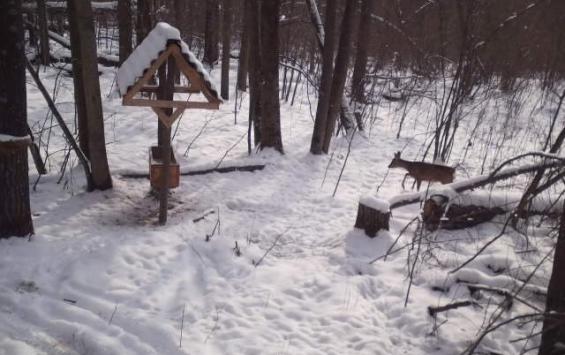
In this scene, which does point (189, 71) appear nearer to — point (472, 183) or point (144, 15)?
point (472, 183)

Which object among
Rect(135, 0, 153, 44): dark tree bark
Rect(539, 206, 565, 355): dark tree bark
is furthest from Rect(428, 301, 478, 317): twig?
Rect(135, 0, 153, 44): dark tree bark

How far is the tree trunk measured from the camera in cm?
777

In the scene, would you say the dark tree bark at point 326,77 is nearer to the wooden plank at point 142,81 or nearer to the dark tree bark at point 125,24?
the wooden plank at point 142,81

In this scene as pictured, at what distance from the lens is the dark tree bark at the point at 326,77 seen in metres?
8.15

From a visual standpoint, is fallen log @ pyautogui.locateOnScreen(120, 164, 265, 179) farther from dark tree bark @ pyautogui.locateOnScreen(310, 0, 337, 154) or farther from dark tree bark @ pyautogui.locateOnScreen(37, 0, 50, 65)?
dark tree bark @ pyautogui.locateOnScreen(37, 0, 50, 65)

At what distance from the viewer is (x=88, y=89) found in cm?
532

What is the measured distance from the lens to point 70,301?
3.65 metres

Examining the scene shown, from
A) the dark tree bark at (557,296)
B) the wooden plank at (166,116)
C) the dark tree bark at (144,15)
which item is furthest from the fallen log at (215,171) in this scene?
the dark tree bark at (557,296)

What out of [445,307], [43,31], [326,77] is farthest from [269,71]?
[43,31]

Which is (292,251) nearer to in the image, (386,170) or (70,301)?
(70,301)

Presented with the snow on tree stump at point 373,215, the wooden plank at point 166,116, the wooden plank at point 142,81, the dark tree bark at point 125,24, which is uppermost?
the dark tree bark at point 125,24

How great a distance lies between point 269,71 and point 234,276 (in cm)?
458

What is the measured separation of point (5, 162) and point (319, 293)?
3181mm

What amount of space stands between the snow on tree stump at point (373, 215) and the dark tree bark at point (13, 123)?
143 inches
